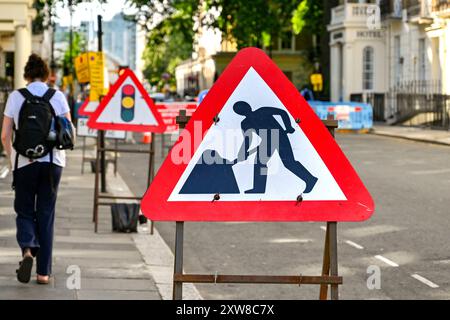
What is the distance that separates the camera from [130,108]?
14.7m

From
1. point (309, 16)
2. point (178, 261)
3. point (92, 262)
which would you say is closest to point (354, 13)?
point (309, 16)

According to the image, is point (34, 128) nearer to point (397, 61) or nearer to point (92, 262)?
point (92, 262)

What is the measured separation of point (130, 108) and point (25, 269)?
551 cm

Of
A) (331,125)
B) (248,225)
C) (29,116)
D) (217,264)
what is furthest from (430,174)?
(331,125)

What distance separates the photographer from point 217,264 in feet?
39.2

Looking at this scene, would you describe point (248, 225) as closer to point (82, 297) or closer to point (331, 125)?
point (82, 297)

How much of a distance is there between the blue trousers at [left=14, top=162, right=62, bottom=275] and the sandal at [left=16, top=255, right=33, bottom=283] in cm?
15

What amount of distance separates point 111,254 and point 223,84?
659cm

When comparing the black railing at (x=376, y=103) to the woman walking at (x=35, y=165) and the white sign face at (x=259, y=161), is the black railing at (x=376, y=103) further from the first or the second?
the white sign face at (x=259, y=161)

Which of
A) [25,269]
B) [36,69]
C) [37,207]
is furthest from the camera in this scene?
[36,69]

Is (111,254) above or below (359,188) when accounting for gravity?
below

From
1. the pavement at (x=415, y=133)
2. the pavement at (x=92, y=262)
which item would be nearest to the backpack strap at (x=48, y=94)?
the pavement at (x=92, y=262)

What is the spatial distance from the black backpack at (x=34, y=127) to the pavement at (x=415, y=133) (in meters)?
25.9
